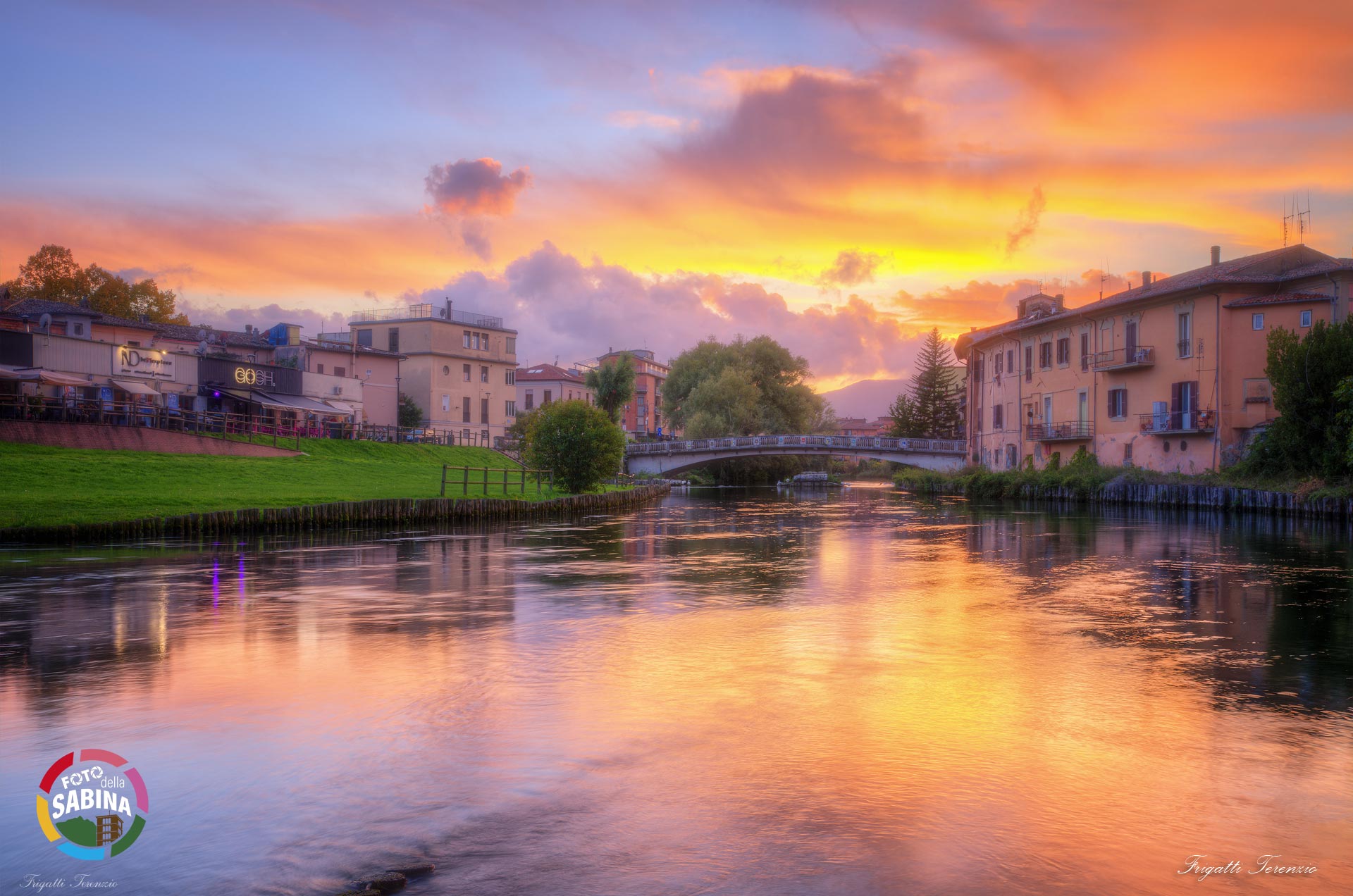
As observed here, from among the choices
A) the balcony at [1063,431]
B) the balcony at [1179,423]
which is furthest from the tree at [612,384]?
the balcony at [1179,423]

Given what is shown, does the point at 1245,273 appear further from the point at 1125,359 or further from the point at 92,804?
the point at 92,804

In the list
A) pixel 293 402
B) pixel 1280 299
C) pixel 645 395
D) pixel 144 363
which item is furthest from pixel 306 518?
pixel 645 395

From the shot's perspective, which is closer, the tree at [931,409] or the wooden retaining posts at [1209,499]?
the wooden retaining posts at [1209,499]

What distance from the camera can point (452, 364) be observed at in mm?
84438

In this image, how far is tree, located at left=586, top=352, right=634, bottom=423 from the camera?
313 feet

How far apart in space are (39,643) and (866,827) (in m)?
11.0

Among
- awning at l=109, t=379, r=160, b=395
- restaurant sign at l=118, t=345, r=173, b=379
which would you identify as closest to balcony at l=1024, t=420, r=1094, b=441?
awning at l=109, t=379, r=160, b=395

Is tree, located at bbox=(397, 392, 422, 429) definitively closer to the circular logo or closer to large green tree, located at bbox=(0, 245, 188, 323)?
large green tree, located at bbox=(0, 245, 188, 323)

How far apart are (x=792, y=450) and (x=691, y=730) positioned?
68.5 meters

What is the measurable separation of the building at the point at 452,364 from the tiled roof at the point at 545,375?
102ft

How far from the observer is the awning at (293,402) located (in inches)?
2502

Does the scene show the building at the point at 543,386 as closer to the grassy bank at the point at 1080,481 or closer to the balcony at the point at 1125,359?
the grassy bank at the point at 1080,481

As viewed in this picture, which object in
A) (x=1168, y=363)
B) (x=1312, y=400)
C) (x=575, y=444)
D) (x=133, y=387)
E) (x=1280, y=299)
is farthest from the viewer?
(x=133, y=387)

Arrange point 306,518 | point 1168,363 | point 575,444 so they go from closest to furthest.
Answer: point 306,518 < point 575,444 < point 1168,363
